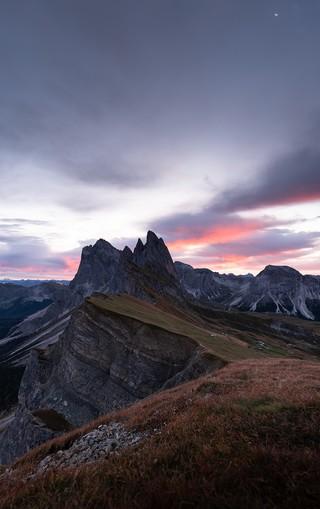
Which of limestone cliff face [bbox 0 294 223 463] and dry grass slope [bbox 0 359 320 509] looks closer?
dry grass slope [bbox 0 359 320 509]

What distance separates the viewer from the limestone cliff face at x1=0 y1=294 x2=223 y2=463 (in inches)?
1603

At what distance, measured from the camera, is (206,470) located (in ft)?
22.2

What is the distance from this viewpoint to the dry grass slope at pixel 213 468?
5512 millimetres

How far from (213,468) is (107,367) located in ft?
155

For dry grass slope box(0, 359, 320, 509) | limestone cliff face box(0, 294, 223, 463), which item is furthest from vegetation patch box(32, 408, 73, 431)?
dry grass slope box(0, 359, 320, 509)

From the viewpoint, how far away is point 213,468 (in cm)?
686

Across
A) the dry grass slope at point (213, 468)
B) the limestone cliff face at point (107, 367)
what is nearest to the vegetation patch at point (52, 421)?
the limestone cliff face at point (107, 367)

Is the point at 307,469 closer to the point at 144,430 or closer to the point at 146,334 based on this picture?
the point at 144,430

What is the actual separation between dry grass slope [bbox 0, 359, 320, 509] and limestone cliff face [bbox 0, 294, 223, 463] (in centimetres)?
2371

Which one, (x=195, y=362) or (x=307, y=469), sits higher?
(x=307, y=469)

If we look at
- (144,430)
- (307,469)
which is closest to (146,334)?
(144,430)

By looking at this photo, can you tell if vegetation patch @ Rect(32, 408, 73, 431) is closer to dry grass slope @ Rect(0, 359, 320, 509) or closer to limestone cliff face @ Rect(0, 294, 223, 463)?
limestone cliff face @ Rect(0, 294, 223, 463)

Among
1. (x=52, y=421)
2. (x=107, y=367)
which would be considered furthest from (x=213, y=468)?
(x=107, y=367)

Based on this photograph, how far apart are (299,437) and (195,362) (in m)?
28.8
